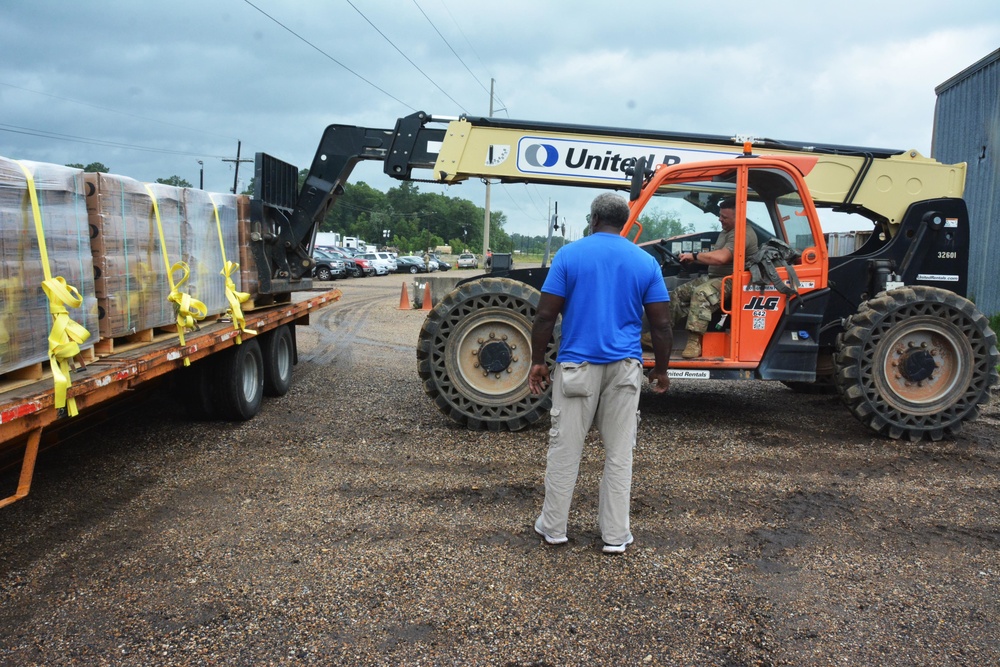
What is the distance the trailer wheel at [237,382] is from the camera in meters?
6.69

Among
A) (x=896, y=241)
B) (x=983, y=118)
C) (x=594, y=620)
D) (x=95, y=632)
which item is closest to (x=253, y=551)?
(x=95, y=632)

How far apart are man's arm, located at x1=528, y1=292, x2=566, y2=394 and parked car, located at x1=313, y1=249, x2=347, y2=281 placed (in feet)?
94.5

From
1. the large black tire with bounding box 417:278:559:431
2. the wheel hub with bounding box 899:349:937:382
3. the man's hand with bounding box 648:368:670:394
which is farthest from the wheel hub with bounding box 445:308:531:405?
the wheel hub with bounding box 899:349:937:382

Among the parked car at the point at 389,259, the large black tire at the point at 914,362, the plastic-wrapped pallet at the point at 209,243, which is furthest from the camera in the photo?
the parked car at the point at 389,259

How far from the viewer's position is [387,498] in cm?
503

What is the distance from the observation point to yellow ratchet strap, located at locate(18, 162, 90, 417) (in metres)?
3.81

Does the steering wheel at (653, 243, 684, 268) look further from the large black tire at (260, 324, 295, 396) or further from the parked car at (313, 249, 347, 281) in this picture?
the parked car at (313, 249, 347, 281)

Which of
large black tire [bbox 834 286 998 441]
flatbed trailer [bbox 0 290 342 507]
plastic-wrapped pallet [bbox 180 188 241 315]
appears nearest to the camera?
→ flatbed trailer [bbox 0 290 342 507]

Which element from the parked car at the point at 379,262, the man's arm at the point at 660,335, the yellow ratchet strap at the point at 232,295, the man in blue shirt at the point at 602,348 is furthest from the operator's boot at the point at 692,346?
the parked car at the point at 379,262

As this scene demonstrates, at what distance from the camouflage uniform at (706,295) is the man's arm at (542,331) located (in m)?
2.72

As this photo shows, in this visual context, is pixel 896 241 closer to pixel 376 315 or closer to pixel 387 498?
pixel 387 498

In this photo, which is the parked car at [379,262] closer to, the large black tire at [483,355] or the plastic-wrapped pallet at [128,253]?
the large black tire at [483,355]

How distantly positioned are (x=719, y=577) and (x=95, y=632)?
9.87 feet

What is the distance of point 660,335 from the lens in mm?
4277
